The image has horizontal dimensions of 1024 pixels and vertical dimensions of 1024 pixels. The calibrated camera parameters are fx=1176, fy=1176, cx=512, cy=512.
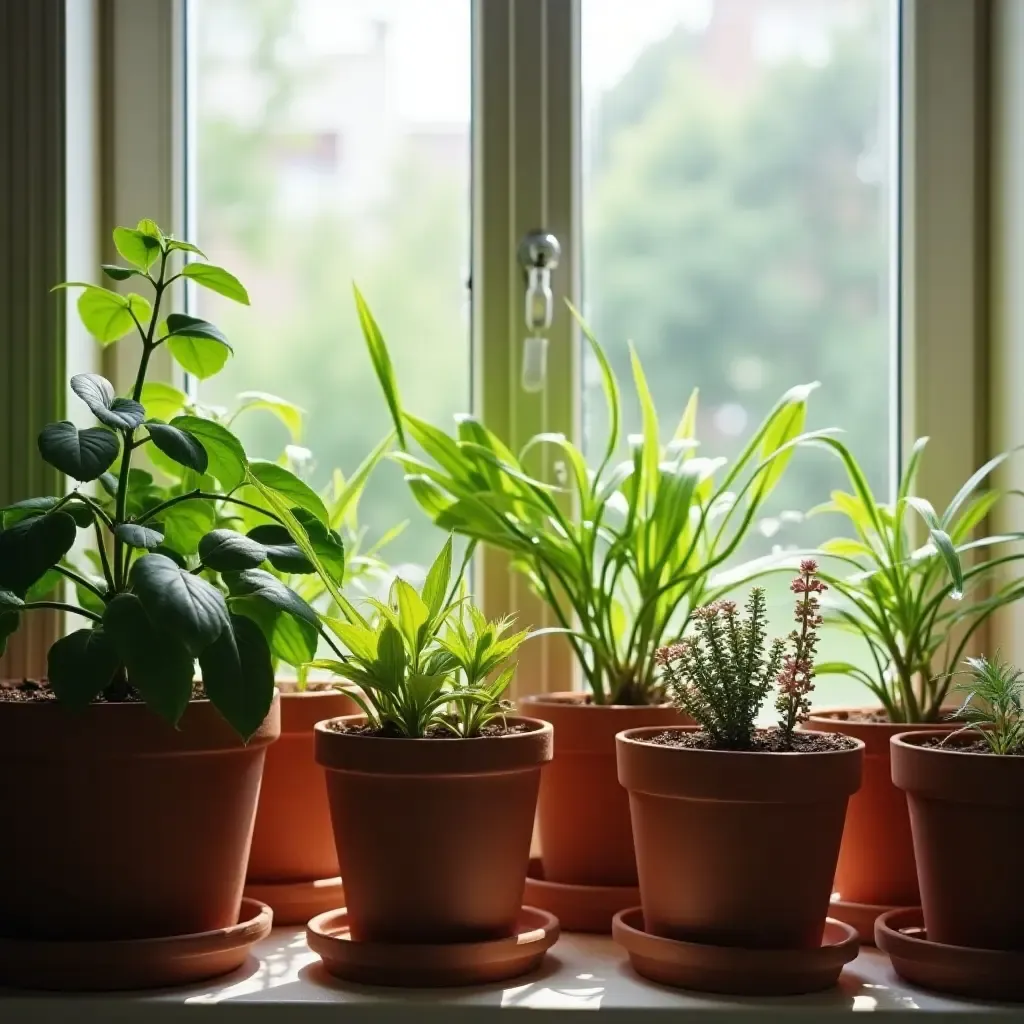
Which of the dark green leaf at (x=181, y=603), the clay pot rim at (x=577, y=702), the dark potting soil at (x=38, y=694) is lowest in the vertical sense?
the clay pot rim at (x=577, y=702)

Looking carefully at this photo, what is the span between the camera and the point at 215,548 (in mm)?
992

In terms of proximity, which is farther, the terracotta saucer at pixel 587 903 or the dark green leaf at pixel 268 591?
the terracotta saucer at pixel 587 903

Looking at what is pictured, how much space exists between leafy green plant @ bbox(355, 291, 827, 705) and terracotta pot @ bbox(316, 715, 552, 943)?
250 mm

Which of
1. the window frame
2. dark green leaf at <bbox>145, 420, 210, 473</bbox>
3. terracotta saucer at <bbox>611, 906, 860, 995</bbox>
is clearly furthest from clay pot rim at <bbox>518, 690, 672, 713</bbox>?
dark green leaf at <bbox>145, 420, 210, 473</bbox>

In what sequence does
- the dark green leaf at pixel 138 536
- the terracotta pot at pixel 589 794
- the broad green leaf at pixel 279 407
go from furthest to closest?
the broad green leaf at pixel 279 407
the terracotta pot at pixel 589 794
the dark green leaf at pixel 138 536

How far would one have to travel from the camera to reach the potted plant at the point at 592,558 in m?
1.21

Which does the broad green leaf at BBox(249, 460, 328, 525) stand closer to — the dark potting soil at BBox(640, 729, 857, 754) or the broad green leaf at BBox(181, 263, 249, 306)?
the broad green leaf at BBox(181, 263, 249, 306)

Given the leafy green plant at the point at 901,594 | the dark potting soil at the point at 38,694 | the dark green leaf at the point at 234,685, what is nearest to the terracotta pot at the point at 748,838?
the leafy green plant at the point at 901,594

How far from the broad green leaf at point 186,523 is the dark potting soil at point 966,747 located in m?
0.72

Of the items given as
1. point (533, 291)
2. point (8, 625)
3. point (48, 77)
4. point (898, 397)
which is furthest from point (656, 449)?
point (48, 77)

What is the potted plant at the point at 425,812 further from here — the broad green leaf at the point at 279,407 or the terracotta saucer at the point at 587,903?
the broad green leaf at the point at 279,407

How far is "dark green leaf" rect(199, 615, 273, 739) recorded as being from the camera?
938 mm

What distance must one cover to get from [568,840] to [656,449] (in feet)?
1.41

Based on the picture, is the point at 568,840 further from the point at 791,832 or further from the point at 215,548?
the point at 215,548
